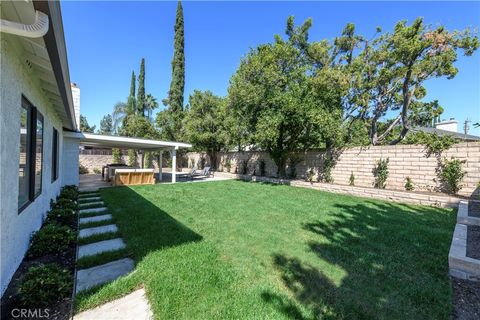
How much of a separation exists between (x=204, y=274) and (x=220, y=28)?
12.4 m

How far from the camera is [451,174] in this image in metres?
7.28

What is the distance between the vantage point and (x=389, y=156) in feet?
29.4

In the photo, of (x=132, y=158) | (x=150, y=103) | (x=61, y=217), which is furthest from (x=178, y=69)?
(x=61, y=217)

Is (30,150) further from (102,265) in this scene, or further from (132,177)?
(132,177)

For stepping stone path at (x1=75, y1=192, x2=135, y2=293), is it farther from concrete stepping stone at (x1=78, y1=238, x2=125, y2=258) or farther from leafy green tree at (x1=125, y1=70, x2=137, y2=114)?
leafy green tree at (x1=125, y1=70, x2=137, y2=114)

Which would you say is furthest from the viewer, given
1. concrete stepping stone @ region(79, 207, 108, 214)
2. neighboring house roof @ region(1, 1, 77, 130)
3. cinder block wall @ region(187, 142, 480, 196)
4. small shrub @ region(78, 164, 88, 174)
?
small shrub @ region(78, 164, 88, 174)

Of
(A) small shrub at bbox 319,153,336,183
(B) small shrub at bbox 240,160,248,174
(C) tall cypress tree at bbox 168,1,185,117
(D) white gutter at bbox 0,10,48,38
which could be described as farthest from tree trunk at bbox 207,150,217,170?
(D) white gutter at bbox 0,10,48,38

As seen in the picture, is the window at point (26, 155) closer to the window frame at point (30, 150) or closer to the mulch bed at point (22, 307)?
the window frame at point (30, 150)

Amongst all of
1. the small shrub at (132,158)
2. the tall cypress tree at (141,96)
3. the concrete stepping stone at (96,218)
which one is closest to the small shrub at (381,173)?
the concrete stepping stone at (96,218)

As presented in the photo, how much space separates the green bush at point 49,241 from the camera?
3.17 m

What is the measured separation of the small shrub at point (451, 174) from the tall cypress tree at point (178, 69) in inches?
804

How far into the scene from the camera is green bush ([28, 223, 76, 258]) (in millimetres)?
3174

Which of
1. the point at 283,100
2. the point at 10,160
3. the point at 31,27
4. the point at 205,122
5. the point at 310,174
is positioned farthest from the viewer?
the point at 205,122

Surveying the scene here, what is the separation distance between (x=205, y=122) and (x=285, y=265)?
15243mm
